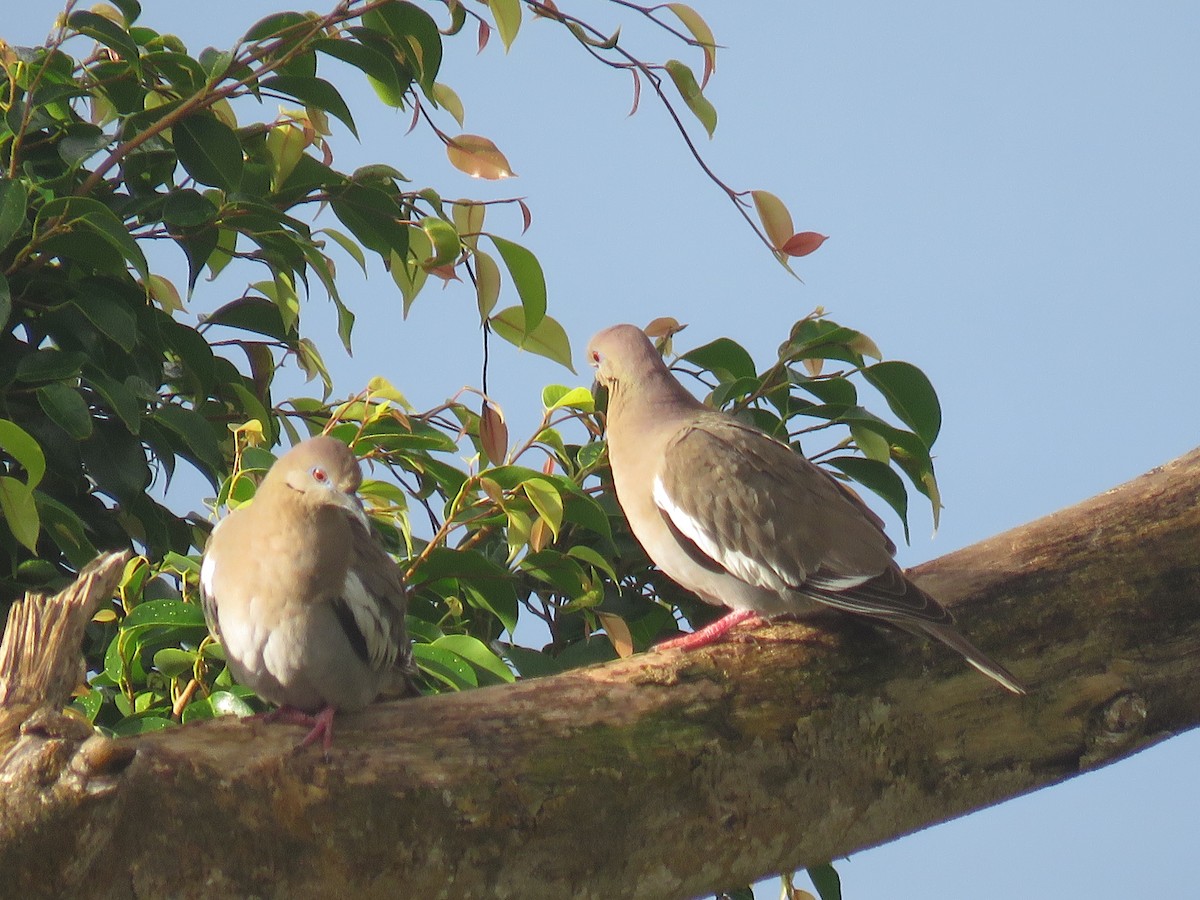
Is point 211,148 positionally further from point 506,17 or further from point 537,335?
point 537,335

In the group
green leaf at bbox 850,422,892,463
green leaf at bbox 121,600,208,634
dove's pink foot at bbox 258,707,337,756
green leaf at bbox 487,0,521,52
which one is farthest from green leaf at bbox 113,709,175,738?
green leaf at bbox 487,0,521,52

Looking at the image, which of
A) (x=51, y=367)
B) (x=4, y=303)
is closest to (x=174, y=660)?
(x=51, y=367)

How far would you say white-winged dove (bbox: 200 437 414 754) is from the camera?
2.67 metres

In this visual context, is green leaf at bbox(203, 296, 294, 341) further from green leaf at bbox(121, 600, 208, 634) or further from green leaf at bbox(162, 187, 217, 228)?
green leaf at bbox(121, 600, 208, 634)

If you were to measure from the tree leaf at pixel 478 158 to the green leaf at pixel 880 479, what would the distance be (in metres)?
1.24

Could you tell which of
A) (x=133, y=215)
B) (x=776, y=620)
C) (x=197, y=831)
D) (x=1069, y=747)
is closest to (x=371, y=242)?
(x=133, y=215)

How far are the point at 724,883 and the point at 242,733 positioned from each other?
0.98m

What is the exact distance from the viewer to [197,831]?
2127 millimetres

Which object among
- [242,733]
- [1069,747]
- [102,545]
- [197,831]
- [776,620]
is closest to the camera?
[197,831]

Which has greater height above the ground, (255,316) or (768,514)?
(255,316)

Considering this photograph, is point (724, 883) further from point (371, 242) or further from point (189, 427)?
point (371, 242)

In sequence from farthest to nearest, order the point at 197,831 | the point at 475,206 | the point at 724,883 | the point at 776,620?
the point at 475,206, the point at 776,620, the point at 724,883, the point at 197,831

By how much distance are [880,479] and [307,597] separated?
163 cm

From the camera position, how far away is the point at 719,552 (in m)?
3.25
